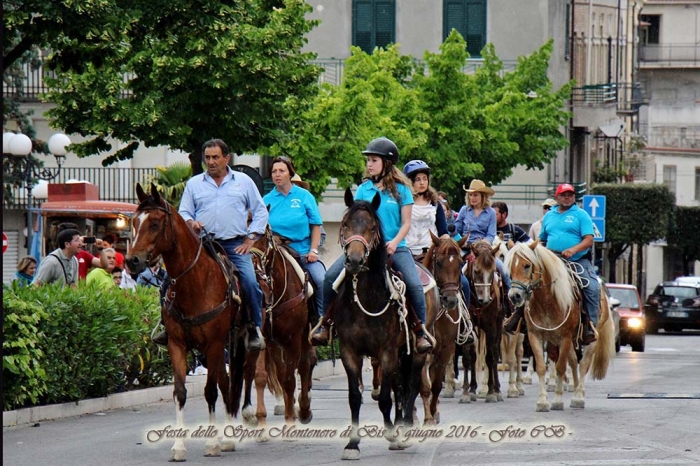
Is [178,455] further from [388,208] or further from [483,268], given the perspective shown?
[483,268]

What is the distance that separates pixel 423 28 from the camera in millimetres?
52125

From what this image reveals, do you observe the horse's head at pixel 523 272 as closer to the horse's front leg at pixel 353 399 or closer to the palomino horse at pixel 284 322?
the palomino horse at pixel 284 322

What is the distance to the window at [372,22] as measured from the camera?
52281 millimetres

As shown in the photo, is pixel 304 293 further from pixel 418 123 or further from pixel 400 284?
pixel 418 123

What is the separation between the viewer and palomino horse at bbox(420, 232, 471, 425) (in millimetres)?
13891

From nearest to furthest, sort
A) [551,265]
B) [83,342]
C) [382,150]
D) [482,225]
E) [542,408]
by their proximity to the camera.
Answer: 1. [382,150]
2. [83,342]
3. [542,408]
4. [551,265]
5. [482,225]

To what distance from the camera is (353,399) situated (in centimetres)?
1150

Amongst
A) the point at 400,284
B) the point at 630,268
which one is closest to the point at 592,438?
the point at 400,284

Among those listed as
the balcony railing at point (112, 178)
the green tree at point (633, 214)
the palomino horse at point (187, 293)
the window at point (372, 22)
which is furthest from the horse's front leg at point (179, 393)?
the green tree at point (633, 214)

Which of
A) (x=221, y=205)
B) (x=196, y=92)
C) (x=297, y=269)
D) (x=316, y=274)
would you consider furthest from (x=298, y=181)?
(x=196, y=92)

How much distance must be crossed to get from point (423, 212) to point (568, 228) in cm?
366

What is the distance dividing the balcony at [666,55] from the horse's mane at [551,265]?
86.6m

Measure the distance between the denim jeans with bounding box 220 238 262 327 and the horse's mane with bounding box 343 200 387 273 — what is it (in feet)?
3.89

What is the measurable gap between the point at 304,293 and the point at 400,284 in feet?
6.69
